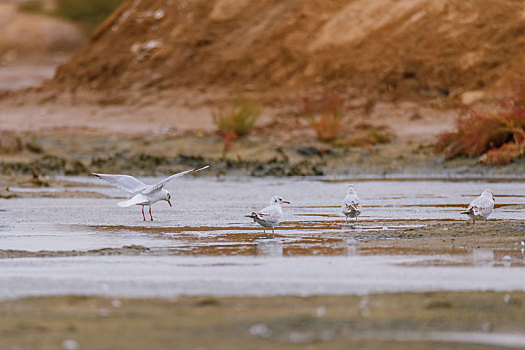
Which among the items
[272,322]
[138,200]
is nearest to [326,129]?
[138,200]

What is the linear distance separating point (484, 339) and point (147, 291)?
110 inches

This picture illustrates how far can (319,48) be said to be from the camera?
4809cm

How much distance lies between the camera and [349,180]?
952 inches

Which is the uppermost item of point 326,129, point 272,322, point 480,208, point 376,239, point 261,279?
point 326,129

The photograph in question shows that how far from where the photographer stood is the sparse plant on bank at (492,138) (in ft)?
84.2

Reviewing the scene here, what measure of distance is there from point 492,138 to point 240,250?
16234 mm

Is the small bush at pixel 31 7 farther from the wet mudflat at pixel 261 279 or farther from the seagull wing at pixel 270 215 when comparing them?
the seagull wing at pixel 270 215

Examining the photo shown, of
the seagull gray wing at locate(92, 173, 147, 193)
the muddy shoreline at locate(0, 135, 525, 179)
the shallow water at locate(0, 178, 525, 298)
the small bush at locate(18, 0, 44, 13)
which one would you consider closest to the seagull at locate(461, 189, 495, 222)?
the shallow water at locate(0, 178, 525, 298)

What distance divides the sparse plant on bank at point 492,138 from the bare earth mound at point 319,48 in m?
16.4

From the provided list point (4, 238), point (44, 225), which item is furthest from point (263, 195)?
point (4, 238)

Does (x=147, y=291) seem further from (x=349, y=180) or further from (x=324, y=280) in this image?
(x=349, y=180)

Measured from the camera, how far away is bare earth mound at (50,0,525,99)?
4556cm

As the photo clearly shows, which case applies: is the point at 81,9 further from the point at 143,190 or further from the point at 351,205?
the point at 351,205

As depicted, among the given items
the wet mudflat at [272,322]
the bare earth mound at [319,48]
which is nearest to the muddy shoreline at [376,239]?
the wet mudflat at [272,322]
